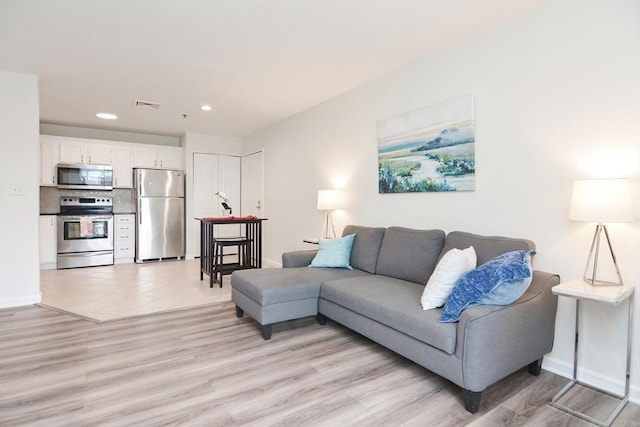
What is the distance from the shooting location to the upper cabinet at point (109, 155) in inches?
217

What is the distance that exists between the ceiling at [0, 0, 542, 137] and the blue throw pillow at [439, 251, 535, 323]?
1.74 meters

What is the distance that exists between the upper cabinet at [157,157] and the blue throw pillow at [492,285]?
597 cm

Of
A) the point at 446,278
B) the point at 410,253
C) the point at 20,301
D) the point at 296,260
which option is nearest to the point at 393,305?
the point at 446,278

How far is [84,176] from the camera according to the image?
572 cm

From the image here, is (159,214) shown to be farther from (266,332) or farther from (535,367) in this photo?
(535,367)

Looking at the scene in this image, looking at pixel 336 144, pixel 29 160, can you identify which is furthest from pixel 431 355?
pixel 29 160

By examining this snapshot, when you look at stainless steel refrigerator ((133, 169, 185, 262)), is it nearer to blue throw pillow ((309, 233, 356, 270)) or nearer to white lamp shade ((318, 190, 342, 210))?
white lamp shade ((318, 190, 342, 210))

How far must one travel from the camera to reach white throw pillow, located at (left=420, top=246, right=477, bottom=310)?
83.4 inches

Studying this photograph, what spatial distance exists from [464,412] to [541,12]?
2569 millimetres

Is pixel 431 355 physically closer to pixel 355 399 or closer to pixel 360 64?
pixel 355 399

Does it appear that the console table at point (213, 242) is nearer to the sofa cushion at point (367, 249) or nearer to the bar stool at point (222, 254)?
the bar stool at point (222, 254)

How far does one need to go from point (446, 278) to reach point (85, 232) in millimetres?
5813

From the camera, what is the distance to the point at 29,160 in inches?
140

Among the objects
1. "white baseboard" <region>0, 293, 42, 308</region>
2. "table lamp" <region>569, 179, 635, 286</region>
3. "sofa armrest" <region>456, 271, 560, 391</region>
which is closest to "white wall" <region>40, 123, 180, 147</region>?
"white baseboard" <region>0, 293, 42, 308</region>
